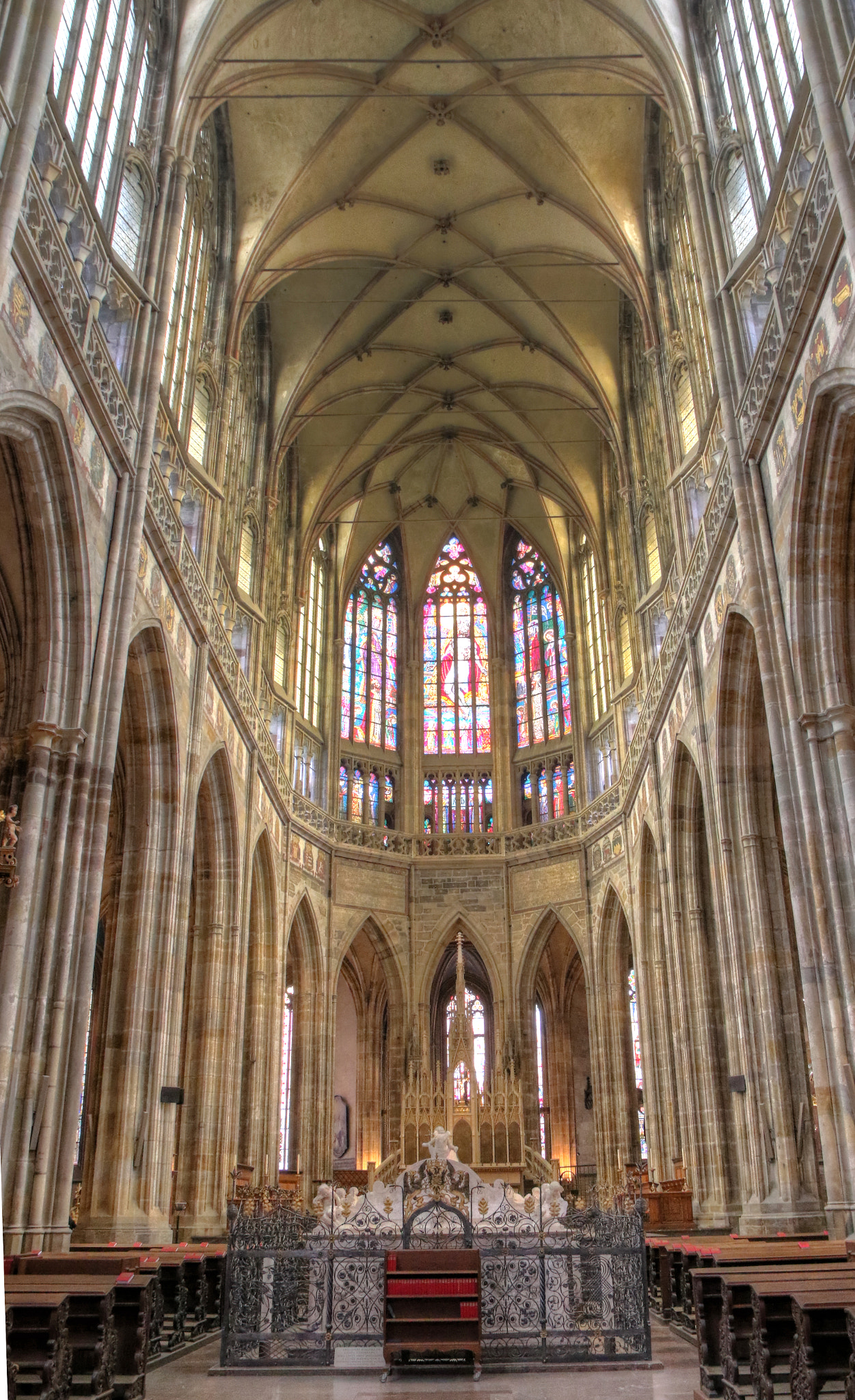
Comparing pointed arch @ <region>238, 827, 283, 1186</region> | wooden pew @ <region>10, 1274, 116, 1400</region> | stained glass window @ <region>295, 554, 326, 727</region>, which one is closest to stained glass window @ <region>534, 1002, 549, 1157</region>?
pointed arch @ <region>238, 827, 283, 1186</region>

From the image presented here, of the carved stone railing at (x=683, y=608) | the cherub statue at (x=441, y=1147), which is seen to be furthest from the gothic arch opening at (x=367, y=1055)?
Result: the cherub statue at (x=441, y=1147)

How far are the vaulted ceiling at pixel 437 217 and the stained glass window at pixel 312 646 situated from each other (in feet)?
7.80

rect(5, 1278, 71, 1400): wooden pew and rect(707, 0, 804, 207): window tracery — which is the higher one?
rect(707, 0, 804, 207): window tracery

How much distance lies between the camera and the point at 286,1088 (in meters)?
30.9

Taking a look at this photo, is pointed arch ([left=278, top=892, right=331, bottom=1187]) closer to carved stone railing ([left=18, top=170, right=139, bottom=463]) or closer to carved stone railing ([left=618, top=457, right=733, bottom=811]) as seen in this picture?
carved stone railing ([left=618, top=457, right=733, bottom=811])

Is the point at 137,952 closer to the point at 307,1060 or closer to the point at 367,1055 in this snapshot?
the point at 307,1060

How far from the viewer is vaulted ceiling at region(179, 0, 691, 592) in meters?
22.4

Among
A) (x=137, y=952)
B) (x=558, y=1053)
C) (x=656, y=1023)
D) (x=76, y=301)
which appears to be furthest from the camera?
(x=558, y=1053)

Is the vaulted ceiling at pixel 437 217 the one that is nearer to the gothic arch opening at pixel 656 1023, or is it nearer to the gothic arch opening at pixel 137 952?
the gothic arch opening at pixel 137 952

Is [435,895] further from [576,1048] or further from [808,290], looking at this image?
[808,290]

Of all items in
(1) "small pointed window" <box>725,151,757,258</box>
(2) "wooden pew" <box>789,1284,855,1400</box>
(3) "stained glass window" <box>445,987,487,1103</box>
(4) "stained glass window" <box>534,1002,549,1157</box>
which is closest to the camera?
(2) "wooden pew" <box>789,1284,855,1400</box>

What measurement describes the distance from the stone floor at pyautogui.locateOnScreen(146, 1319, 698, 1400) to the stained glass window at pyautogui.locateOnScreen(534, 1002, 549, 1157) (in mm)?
24411

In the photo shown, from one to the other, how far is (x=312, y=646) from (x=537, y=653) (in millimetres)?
7336

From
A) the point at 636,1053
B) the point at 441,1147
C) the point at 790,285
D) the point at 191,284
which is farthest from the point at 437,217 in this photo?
the point at 636,1053
